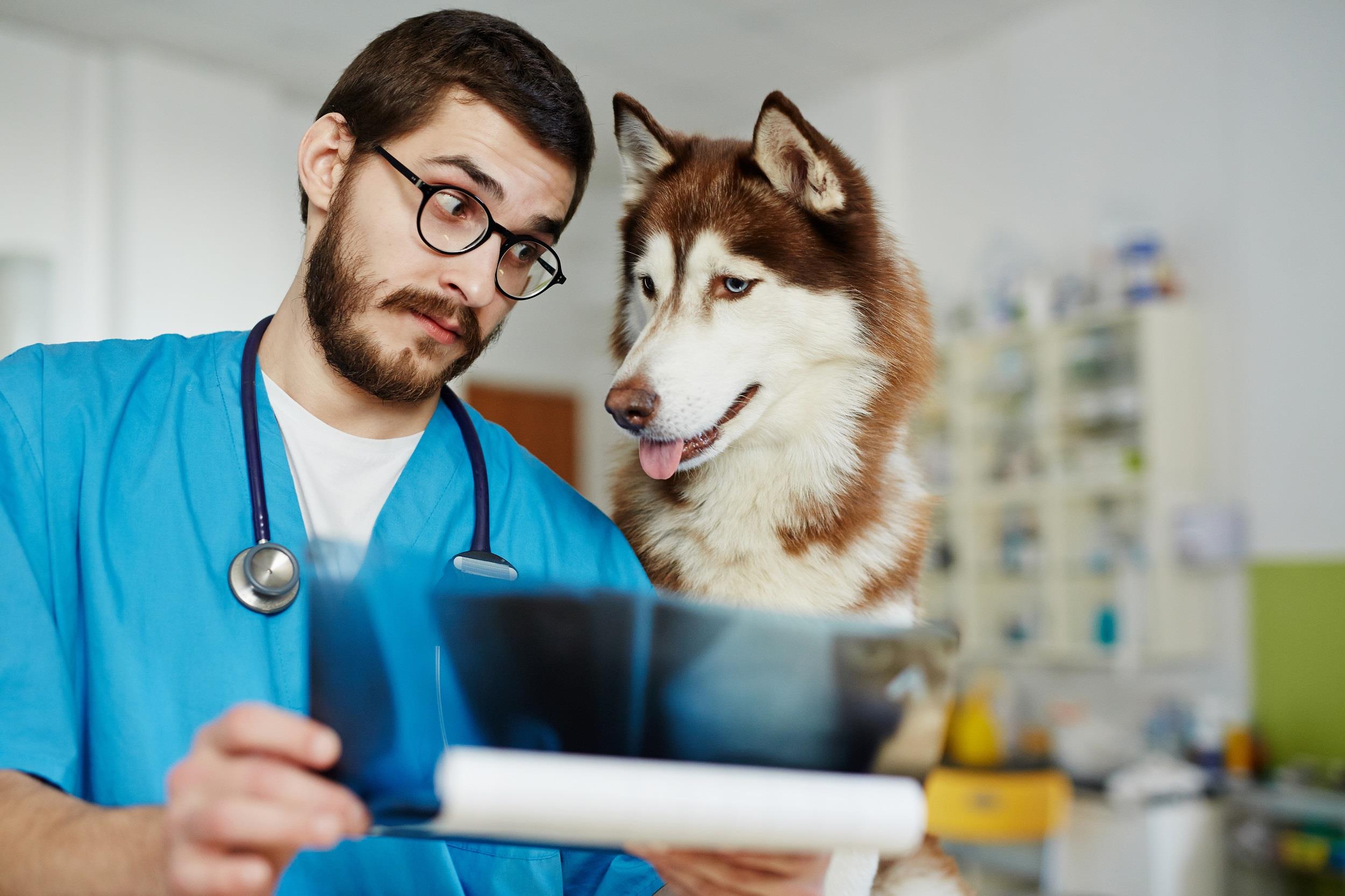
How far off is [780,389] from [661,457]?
6.5 inches

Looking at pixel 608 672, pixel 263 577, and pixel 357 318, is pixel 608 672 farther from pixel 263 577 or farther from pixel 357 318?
pixel 357 318

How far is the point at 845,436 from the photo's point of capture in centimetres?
123

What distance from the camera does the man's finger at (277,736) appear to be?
544mm

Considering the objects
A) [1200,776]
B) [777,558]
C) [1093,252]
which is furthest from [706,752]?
[1093,252]

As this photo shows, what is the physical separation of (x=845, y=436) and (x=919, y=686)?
2.03 ft

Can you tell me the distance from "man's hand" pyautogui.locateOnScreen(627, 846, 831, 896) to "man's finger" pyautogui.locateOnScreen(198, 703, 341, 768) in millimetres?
233

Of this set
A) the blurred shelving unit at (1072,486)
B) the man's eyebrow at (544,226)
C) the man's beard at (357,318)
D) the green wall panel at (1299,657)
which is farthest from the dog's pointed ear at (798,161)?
the green wall panel at (1299,657)

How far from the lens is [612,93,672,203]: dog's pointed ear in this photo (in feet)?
4.33

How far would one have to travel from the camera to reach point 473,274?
3.80 feet

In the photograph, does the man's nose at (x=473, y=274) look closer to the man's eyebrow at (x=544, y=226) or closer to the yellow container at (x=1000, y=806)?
the man's eyebrow at (x=544, y=226)

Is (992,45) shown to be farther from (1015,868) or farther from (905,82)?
(1015,868)

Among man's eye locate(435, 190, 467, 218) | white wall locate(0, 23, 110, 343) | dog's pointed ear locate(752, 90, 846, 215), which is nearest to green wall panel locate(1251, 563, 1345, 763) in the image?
dog's pointed ear locate(752, 90, 846, 215)

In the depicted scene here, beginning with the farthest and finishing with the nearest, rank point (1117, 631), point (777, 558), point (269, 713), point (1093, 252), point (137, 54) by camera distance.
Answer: point (137, 54)
point (1093, 252)
point (1117, 631)
point (777, 558)
point (269, 713)

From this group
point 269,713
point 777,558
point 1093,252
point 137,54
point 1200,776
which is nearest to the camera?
point 269,713
